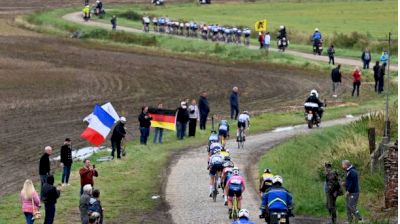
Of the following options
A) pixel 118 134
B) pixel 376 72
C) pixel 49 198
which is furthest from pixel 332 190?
pixel 376 72

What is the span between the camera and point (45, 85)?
52938mm

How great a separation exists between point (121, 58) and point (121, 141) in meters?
32.7

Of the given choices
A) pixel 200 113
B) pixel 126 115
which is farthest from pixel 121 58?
pixel 200 113

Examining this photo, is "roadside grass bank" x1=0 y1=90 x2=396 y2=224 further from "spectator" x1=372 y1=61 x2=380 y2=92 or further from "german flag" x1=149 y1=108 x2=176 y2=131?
"spectator" x1=372 y1=61 x2=380 y2=92

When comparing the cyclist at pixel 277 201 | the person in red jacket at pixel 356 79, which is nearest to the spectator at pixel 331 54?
the person in red jacket at pixel 356 79

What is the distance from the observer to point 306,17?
97250mm

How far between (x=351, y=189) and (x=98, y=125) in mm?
12530

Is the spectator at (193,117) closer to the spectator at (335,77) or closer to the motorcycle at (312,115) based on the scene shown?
the motorcycle at (312,115)

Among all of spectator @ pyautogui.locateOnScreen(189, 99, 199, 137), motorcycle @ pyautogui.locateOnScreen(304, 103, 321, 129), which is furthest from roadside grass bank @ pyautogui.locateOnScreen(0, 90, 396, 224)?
motorcycle @ pyautogui.locateOnScreen(304, 103, 321, 129)

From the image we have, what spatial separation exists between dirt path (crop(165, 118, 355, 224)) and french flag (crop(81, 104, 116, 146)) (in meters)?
2.42

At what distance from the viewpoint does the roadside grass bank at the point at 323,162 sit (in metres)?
24.5

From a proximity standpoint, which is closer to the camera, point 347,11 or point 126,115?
point 126,115

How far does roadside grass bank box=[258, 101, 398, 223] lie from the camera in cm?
2455

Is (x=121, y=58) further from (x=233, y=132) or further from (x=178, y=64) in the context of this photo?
(x=233, y=132)
